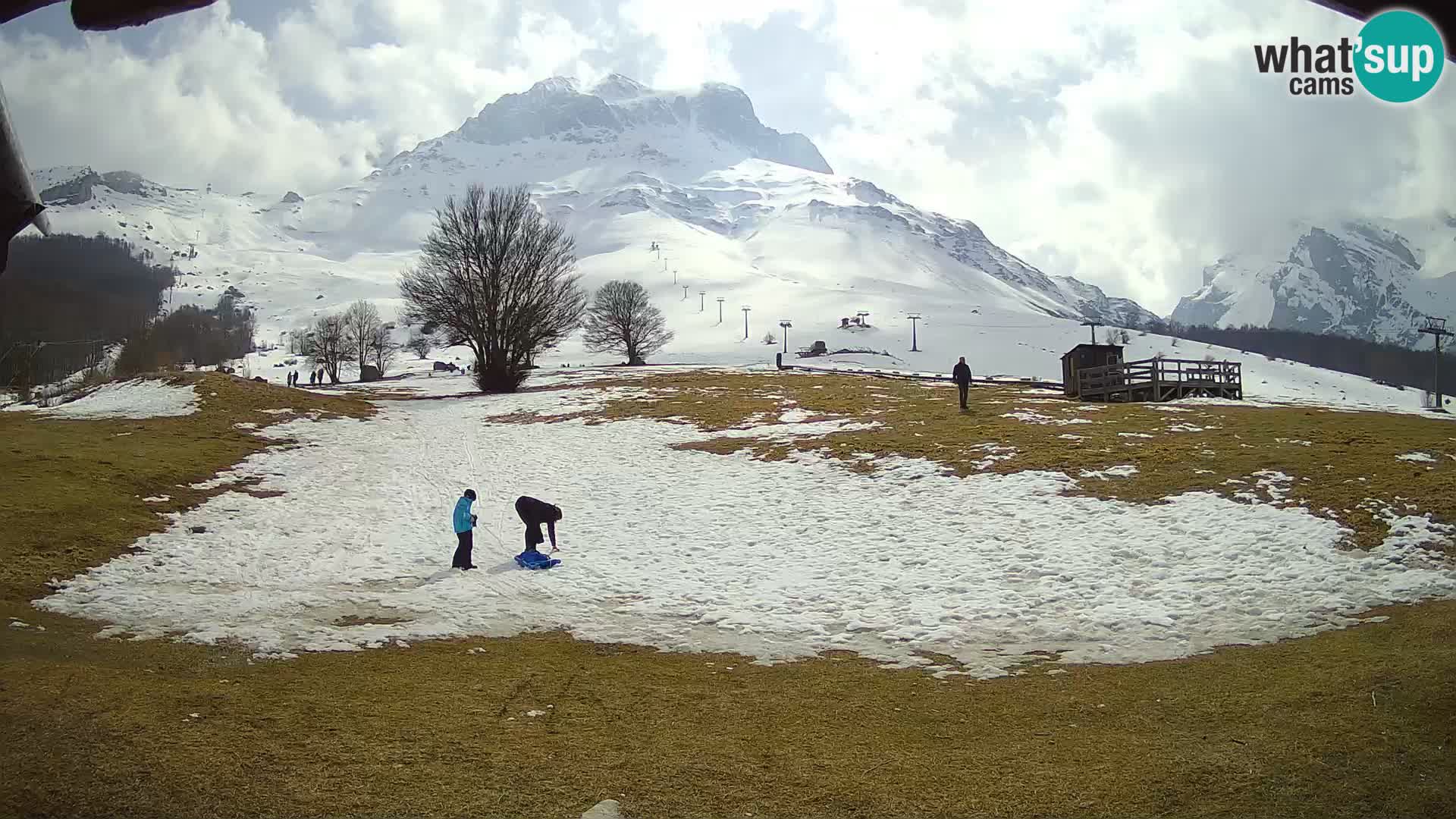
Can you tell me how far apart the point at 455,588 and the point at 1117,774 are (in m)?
12.3

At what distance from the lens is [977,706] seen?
9.72 meters

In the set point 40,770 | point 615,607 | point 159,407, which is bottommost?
point 615,607

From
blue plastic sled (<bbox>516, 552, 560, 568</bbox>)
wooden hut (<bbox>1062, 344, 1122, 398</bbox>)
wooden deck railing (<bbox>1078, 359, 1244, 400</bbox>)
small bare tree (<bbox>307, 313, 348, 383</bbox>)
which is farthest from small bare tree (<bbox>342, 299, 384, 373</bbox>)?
blue plastic sled (<bbox>516, 552, 560, 568</bbox>)

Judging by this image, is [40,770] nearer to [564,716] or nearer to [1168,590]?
[564,716]

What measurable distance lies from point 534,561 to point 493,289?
38918 mm

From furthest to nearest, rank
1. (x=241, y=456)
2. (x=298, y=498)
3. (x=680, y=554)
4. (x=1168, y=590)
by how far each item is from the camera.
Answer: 1. (x=241, y=456)
2. (x=298, y=498)
3. (x=680, y=554)
4. (x=1168, y=590)

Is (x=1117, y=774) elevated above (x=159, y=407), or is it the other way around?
(x=159, y=407)

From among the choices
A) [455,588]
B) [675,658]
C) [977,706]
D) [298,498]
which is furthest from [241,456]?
[977,706]

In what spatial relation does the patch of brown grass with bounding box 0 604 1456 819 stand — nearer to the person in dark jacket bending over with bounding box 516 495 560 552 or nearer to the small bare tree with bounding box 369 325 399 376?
the person in dark jacket bending over with bounding box 516 495 560 552

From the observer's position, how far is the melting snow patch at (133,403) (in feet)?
119

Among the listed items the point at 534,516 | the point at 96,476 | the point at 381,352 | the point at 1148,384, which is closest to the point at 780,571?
the point at 534,516

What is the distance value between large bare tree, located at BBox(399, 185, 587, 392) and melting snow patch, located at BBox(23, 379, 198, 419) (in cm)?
1617

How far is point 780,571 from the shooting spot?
57.3 feet

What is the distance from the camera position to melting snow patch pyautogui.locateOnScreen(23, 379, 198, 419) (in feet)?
119
